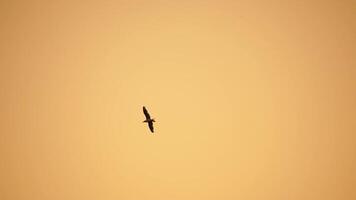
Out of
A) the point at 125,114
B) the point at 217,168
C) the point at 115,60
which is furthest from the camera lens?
the point at 115,60

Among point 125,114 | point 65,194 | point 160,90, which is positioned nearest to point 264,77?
point 125,114

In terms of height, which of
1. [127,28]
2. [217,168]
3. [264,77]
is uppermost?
[127,28]

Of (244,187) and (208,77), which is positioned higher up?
(208,77)

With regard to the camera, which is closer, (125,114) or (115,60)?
(125,114)

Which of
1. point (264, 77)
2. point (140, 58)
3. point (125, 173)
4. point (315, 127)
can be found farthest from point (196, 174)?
point (140, 58)

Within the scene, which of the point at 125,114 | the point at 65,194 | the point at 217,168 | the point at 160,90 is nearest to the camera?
the point at 65,194

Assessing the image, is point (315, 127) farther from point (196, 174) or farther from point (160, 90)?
point (160, 90)

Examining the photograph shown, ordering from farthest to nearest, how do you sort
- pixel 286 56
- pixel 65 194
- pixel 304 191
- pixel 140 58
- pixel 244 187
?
pixel 140 58, pixel 286 56, pixel 65 194, pixel 244 187, pixel 304 191

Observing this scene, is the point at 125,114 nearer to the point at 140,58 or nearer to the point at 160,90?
the point at 160,90

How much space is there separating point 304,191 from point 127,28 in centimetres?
6625

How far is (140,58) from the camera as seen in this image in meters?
91.1

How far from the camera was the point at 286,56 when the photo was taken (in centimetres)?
5003

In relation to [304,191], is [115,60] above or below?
above

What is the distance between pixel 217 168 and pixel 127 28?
190ft
